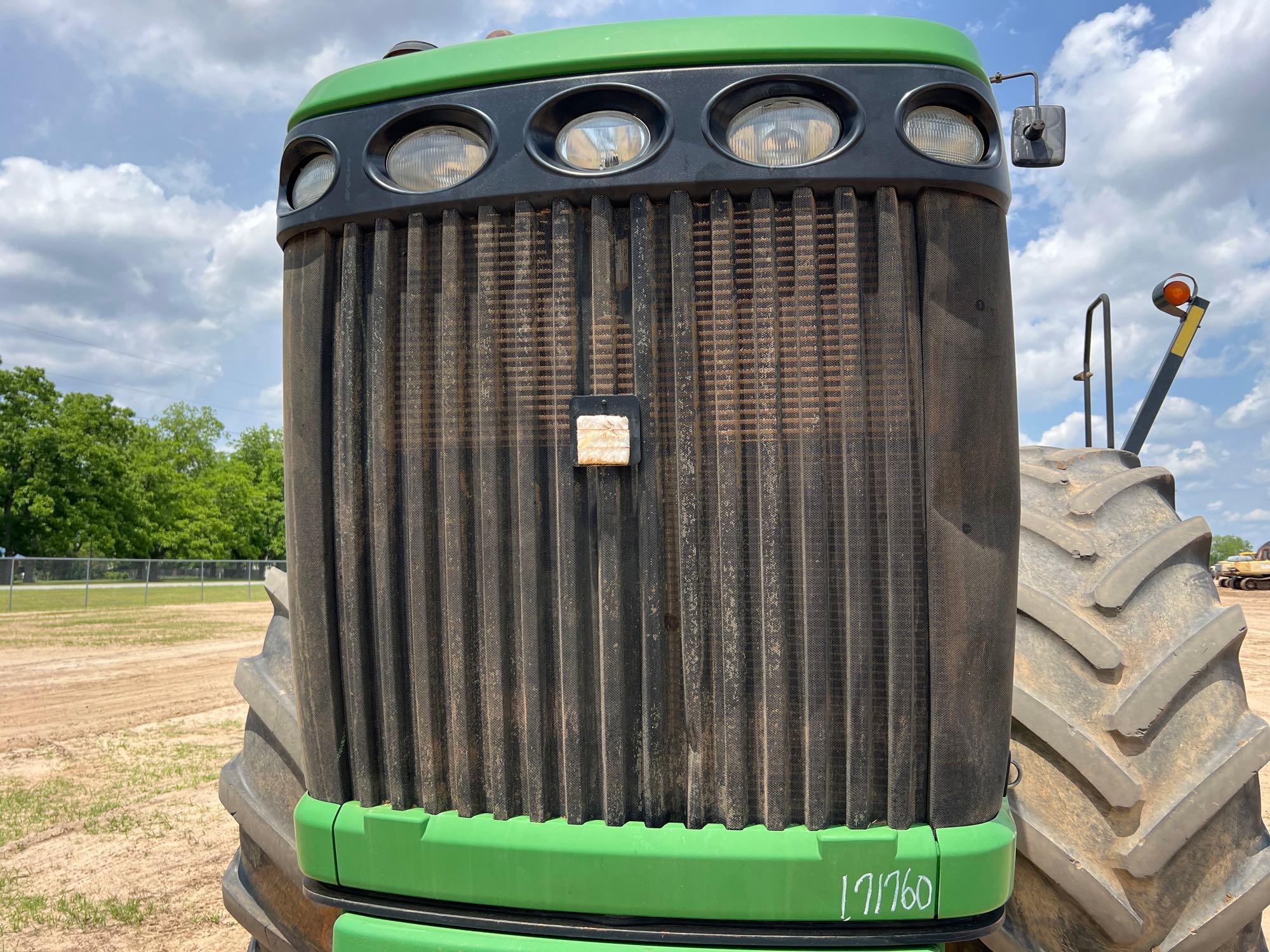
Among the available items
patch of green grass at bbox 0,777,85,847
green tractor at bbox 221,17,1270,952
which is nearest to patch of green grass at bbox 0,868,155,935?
patch of green grass at bbox 0,777,85,847

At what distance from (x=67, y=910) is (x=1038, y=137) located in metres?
4.48

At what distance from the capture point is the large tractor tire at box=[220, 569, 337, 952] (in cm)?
219

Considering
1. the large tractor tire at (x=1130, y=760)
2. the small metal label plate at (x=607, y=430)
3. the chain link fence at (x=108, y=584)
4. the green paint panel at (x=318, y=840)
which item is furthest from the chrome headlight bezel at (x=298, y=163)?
the chain link fence at (x=108, y=584)

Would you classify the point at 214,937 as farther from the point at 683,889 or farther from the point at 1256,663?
the point at 1256,663

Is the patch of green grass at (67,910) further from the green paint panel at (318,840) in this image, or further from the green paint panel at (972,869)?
the green paint panel at (972,869)

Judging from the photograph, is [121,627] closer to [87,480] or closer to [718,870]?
[718,870]

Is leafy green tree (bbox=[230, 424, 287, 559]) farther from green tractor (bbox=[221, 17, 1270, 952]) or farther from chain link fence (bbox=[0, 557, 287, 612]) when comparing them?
green tractor (bbox=[221, 17, 1270, 952])

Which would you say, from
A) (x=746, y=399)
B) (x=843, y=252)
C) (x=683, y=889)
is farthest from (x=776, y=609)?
(x=843, y=252)

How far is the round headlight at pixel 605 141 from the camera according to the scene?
1.74 m

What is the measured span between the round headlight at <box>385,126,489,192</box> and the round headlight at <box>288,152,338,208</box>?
0.13 meters

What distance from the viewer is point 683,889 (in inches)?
64.2

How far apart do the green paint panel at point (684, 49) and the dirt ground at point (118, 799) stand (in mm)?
3274

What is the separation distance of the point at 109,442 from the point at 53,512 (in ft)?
12.9

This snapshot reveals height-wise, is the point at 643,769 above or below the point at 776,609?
below
